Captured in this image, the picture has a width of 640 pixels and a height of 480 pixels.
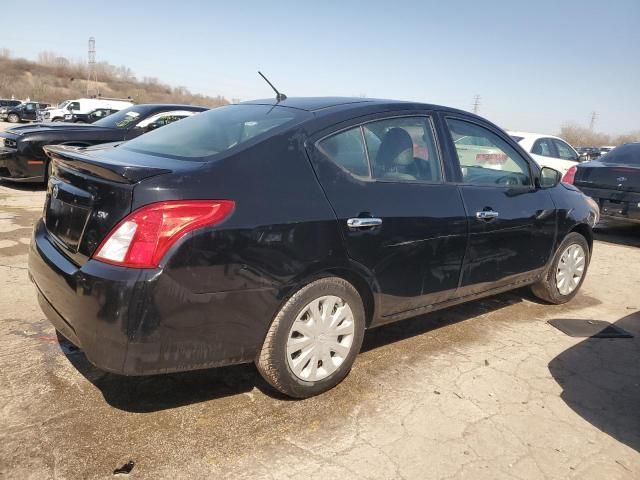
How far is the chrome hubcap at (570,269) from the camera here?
4719 millimetres

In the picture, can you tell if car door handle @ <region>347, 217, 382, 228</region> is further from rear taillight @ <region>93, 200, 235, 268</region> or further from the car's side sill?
rear taillight @ <region>93, 200, 235, 268</region>

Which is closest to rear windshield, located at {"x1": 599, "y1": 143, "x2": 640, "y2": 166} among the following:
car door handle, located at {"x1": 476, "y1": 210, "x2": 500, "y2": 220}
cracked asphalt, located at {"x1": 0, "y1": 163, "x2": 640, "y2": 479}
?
cracked asphalt, located at {"x1": 0, "y1": 163, "x2": 640, "y2": 479}

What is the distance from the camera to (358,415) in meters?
2.82

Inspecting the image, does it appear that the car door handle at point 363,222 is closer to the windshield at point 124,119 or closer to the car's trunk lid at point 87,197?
the car's trunk lid at point 87,197

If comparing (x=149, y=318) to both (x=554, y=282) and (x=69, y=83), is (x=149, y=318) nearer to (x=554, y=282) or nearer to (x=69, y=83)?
(x=554, y=282)

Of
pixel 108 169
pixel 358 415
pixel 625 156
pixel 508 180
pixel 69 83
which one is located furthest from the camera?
pixel 69 83

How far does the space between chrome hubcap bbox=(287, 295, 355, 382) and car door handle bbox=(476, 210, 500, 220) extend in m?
1.27

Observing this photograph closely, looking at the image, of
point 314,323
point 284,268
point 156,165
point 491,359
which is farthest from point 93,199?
point 491,359

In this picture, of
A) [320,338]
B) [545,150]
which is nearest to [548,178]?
[320,338]

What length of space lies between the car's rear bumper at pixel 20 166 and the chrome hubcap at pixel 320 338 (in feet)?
22.3

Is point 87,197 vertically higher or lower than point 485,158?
lower

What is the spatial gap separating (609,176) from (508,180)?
15.7ft

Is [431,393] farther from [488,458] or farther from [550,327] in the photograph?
[550,327]

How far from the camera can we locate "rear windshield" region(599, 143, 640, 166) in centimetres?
814
